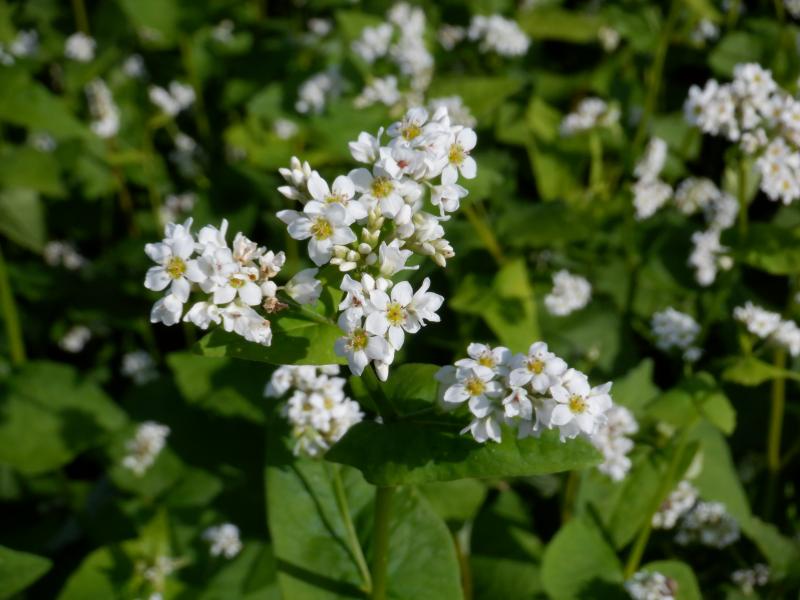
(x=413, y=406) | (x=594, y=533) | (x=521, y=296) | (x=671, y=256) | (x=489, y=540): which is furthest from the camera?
(x=671, y=256)


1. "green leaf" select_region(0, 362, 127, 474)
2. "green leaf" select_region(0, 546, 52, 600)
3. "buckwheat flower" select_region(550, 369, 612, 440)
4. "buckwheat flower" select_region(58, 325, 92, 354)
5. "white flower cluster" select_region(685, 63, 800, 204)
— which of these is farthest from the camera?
"buckwheat flower" select_region(58, 325, 92, 354)

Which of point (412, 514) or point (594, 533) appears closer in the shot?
point (412, 514)

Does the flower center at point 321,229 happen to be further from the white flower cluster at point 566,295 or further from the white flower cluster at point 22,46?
the white flower cluster at point 22,46

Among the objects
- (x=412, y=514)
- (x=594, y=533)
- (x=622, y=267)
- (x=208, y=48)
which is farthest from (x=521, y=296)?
(x=208, y=48)

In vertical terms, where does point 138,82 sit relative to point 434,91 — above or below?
below

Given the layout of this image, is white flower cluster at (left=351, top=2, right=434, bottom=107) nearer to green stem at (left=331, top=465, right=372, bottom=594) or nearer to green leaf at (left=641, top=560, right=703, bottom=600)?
green stem at (left=331, top=465, right=372, bottom=594)

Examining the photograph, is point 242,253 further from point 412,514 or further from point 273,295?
point 412,514

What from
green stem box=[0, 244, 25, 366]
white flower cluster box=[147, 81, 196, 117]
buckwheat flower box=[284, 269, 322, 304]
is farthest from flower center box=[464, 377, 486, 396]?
white flower cluster box=[147, 81, 196, 117]
